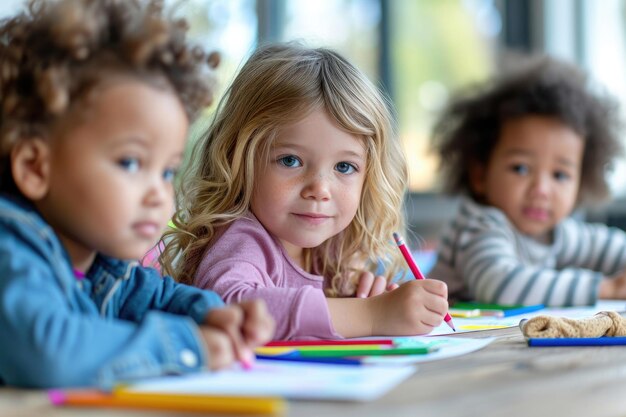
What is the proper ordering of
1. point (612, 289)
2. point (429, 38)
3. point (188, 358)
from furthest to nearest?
point (429, 38) → point (612, 289) → point (188, 358)

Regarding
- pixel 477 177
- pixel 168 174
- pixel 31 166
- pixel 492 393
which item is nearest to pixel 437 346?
pixel 492 393

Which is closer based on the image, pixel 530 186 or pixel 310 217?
pixel 310 217

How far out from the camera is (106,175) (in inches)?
30.4

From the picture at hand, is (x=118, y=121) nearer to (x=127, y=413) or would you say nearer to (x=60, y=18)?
(x=60, y=18)

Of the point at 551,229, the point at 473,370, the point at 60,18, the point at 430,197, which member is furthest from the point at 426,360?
the point at 430,197

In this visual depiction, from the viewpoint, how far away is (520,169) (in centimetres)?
192

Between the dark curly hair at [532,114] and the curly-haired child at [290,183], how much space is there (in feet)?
2.68

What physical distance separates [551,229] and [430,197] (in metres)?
1.39

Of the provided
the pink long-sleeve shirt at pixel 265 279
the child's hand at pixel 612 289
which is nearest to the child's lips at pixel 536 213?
the child's hand at pixel 612 289

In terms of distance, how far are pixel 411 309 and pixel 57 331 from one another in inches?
20.4

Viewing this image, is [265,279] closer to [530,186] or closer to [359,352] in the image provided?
[359,352]

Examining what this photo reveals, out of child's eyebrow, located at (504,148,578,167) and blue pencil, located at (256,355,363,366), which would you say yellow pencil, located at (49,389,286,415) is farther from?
child's eyebrow, located at (504,148,578,167)

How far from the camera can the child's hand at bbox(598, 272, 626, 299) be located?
1.63 meters

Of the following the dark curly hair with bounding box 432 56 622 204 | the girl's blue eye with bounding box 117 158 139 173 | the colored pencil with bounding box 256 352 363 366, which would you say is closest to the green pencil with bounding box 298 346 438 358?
the colored pencil with bounding box 256 352 363 366
